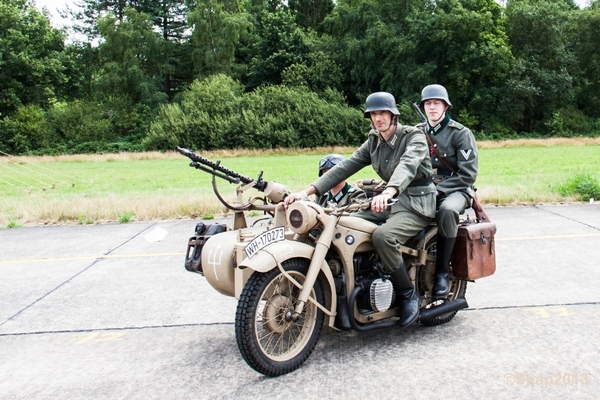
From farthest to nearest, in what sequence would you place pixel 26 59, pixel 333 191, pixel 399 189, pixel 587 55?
pixel 587 55 < pixel 26 59 < pixel 333 191 < pixel 399 189

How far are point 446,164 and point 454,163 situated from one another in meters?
0.07

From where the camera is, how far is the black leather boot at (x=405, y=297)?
441 cm

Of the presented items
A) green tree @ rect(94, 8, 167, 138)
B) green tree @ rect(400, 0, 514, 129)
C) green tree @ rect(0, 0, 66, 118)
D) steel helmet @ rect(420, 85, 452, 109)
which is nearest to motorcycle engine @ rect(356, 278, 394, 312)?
steel helmet @ rect(420, 85, 452, 109)

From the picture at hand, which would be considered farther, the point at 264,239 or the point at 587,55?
the point at 587,55

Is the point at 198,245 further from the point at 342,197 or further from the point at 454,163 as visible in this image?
the point at 454,163

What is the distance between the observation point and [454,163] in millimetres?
5289

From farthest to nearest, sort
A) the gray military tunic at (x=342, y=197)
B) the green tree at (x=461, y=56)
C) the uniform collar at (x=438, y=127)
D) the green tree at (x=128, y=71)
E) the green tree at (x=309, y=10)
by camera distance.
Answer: the green tree at (x=309, y=10), the green tree at (x=128, y=71), the green tree at (x=461, y=56), the uniform collar at (x=438, y=127), the gray military tunic at (x=342, y=197)

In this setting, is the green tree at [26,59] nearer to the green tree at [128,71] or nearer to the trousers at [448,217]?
the green tree at [128,71]

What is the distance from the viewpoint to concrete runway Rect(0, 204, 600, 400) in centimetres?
387

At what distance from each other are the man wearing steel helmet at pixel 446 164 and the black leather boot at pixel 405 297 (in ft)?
1.19

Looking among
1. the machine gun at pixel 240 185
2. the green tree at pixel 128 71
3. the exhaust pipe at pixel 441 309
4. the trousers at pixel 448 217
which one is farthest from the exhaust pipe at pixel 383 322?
the green tree at pixel 128 71

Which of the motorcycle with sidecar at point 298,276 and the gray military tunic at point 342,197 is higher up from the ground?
the gray military tunic at point 342,197

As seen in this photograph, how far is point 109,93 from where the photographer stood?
66938mm

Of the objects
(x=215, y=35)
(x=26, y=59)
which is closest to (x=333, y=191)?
(x=26, y=59)
